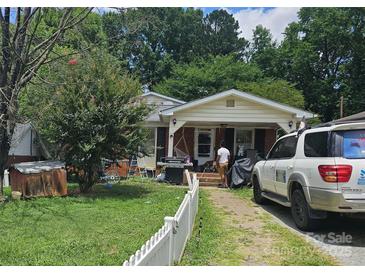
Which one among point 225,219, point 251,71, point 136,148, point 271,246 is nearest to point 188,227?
point 271,246

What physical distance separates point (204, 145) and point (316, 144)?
1318cm

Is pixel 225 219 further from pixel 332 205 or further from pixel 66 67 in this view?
pixel 66 67

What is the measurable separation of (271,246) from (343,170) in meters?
1.57

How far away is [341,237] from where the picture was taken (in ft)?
21.5

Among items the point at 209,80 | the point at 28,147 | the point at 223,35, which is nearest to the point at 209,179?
the point at 28,147

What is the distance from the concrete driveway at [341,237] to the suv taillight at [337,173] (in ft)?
2.65

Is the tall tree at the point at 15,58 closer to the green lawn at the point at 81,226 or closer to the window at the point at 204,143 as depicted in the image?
the green lawn at the point at 81,226

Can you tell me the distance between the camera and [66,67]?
1209 centimetres

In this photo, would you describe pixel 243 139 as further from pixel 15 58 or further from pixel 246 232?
pixel 246 232

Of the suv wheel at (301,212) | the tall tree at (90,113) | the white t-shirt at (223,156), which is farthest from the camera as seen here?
the white t-shirt at (223,156)

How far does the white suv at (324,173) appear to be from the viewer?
600 cm

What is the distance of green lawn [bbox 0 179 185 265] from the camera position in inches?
219

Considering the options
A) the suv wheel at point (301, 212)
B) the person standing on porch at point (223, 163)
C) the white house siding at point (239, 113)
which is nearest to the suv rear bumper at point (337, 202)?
the suv wheel at point (301, 212)

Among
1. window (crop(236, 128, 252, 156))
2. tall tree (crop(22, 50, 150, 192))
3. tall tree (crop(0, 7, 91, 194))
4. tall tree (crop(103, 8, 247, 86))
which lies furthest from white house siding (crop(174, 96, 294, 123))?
tall tree (crop(103, 8, 247, 86))
